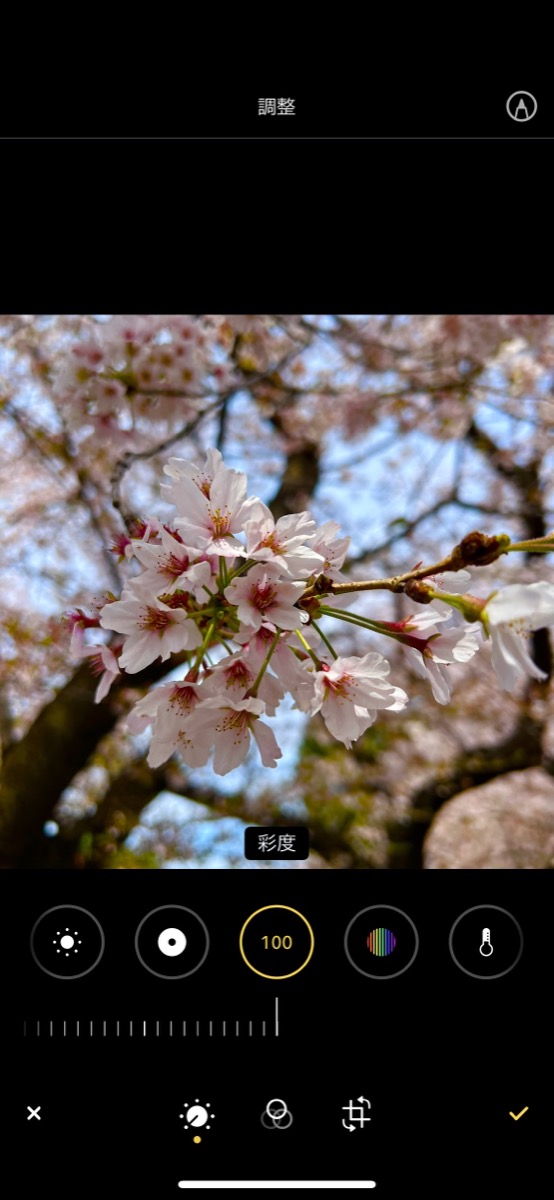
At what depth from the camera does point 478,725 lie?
15.2 feet
